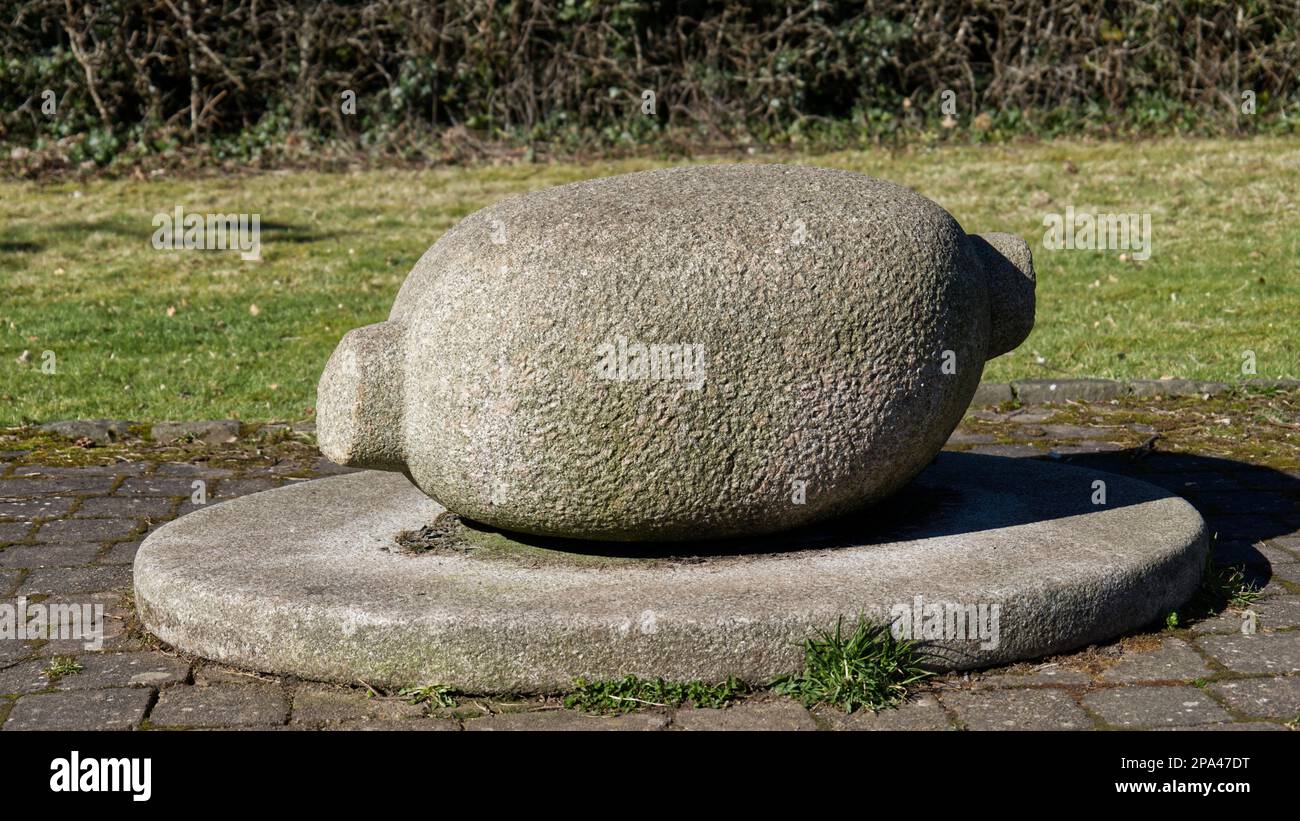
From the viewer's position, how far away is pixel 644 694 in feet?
13.0

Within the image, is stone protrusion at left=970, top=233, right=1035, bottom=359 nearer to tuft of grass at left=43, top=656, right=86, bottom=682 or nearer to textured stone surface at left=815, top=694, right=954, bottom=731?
textured stone surface at left=815, top=694, right=954, bottom=731

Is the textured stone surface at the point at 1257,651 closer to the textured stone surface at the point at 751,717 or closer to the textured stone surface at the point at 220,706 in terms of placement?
the textured stone surface at the point at 751,717

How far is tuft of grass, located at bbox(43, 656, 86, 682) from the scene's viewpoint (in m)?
4.30

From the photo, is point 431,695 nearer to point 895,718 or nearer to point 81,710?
point 81,710

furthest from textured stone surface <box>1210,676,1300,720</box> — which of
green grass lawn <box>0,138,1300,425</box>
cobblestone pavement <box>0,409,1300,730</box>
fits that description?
green grass lawn <box>0,138,1300,425</box>

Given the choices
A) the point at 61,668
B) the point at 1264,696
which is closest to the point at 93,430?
the point at 61,668

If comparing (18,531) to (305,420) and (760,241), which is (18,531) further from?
(760,241)

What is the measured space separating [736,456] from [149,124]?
10786mm

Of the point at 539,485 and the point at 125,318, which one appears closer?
the point at 539,485

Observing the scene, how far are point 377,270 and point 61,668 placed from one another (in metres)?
6.88

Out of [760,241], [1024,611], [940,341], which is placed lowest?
[1024,611]

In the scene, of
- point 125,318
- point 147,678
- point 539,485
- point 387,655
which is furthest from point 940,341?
point 125,318

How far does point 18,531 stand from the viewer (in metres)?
5.84

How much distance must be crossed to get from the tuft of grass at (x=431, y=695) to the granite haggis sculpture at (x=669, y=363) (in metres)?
0.68
